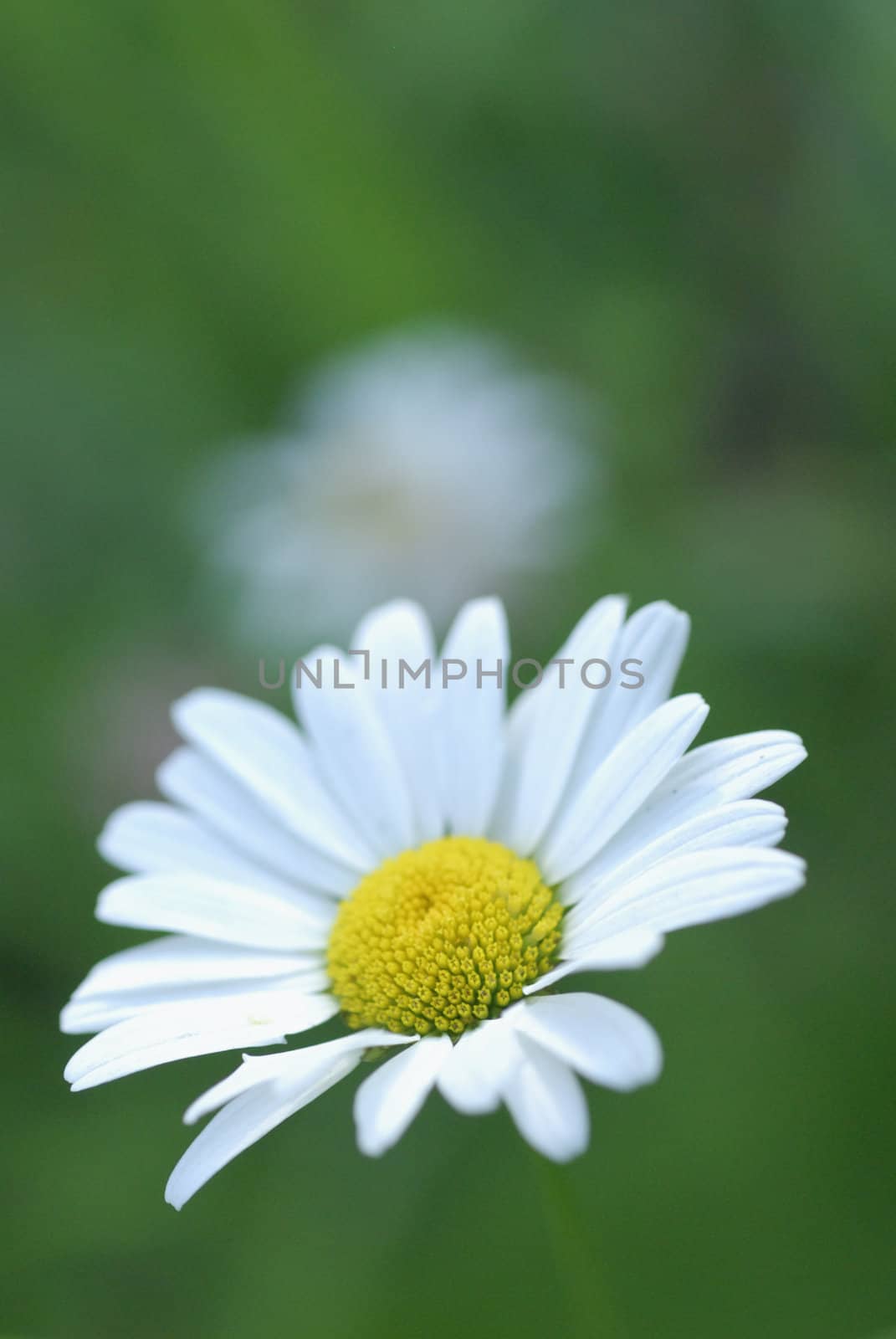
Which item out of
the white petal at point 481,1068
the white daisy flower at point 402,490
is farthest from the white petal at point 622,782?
the white daisy flower at point 402,490

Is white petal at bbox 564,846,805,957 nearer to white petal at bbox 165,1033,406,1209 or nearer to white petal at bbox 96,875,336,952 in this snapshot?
white petal at bbox 165,1033,406,1209

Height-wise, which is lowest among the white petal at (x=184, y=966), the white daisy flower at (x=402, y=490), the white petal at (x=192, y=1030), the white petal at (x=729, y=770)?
the white petal at (x=192, y=1030)

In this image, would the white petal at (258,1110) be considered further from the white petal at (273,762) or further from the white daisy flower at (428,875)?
the white petal at (273,762)

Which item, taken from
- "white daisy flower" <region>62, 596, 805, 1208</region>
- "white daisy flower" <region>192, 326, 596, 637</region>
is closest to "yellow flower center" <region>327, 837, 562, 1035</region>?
"white daisy flower" <region>62, 596, 805, 1208</region>

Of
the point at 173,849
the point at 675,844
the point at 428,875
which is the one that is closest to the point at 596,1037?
the point at 675,844

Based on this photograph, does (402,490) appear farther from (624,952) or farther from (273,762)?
(624,952)

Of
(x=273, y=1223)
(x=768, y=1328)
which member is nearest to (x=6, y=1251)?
(x=273, y=1223)
